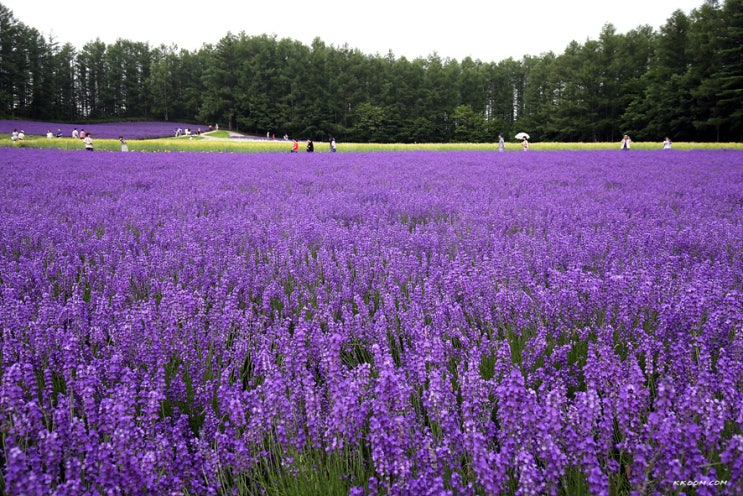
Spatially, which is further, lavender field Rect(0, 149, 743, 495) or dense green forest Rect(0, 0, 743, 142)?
dense green forest Rect(0, 0, 743, 142)

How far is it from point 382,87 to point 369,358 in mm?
56188

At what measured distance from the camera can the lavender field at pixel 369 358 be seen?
1.26 m

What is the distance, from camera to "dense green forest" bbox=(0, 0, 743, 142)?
4000 centimetres

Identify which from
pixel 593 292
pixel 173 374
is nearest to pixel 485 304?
pixel 593 292

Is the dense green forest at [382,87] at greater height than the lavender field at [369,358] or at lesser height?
greater

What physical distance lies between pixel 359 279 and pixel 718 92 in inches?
1676

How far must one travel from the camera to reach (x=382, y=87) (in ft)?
180

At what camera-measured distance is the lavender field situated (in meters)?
1.26

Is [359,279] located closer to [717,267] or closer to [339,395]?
[339,395]

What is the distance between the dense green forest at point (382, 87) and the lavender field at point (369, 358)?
42327 mm

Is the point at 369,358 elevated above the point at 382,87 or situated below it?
below

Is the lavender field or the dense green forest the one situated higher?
the dense green forest

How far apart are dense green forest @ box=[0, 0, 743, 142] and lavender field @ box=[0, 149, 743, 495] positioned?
1666 inches

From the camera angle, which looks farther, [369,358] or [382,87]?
[382,87]
